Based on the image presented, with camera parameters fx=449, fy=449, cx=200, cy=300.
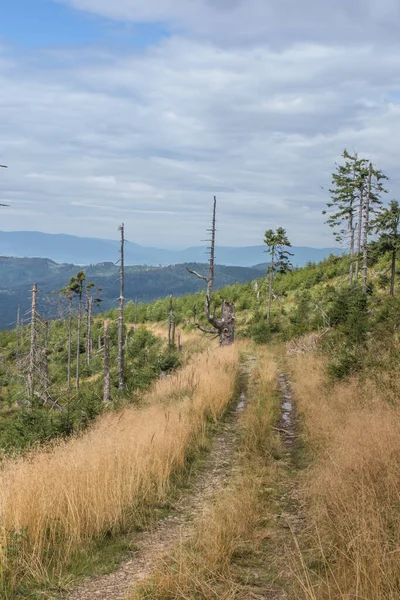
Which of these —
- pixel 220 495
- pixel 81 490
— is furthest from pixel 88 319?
pixel 81 490

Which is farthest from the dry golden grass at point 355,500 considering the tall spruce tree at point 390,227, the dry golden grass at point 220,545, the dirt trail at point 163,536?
the tall spruce tree at point 390,227

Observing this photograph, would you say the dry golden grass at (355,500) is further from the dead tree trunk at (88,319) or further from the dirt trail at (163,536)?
the dead tree trunk at (88,319)

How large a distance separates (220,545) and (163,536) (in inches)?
42.2

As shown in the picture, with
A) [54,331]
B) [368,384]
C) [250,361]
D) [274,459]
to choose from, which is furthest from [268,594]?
[54,331]

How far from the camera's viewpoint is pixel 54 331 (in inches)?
2899

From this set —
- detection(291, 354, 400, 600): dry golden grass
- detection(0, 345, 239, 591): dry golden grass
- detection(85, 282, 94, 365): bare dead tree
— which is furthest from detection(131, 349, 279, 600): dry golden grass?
detection(85, 282, 94, 365): bare dead tree

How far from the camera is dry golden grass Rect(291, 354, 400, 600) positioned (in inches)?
135

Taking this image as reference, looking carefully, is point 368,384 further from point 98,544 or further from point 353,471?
point 98,544

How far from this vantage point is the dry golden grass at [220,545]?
12.7 feet

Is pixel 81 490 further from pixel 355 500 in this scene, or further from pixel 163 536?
pixel 355 500

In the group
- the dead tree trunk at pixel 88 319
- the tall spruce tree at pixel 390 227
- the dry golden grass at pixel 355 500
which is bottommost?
the dead tree trunk at pixel 88 319

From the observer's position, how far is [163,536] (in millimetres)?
5344

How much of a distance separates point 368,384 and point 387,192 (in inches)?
1190

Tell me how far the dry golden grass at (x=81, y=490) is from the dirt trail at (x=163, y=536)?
1.22 ft
